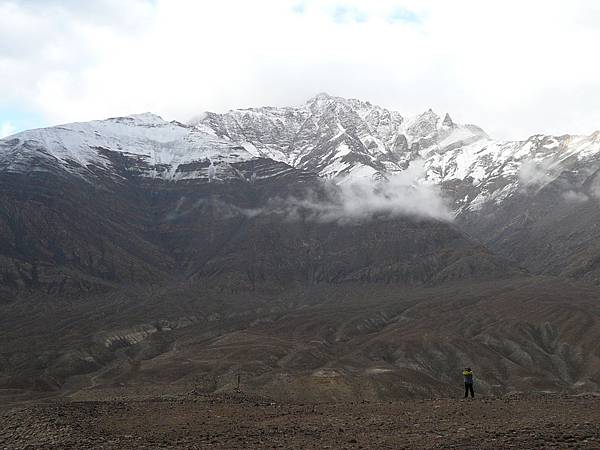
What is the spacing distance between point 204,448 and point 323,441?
20.0 feet

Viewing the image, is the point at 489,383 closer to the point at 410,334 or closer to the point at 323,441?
the point at 410,334

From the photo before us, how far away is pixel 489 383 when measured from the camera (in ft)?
496

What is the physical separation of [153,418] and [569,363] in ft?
478

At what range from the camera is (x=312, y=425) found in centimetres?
4103

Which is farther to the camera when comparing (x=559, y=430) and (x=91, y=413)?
(x=91, y=413)

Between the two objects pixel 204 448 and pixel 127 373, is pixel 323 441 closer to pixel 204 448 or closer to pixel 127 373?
pixel 204 448

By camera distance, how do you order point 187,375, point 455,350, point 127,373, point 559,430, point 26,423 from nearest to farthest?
1. point 559,430
2. point 26,423
3. point 187,375
4. point 127,373
5. point 455,350

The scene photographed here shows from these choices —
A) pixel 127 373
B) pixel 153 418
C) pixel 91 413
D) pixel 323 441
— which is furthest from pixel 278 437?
pixel 127 373

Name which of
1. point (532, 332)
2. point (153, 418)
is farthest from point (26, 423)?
point (532, 332)

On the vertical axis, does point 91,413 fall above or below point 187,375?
above

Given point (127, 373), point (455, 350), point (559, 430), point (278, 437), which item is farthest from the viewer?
point (455, 350)

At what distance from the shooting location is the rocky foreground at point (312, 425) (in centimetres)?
3409

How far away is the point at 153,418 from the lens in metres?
46.2

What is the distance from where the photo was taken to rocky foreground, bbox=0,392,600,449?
34.1 meters
